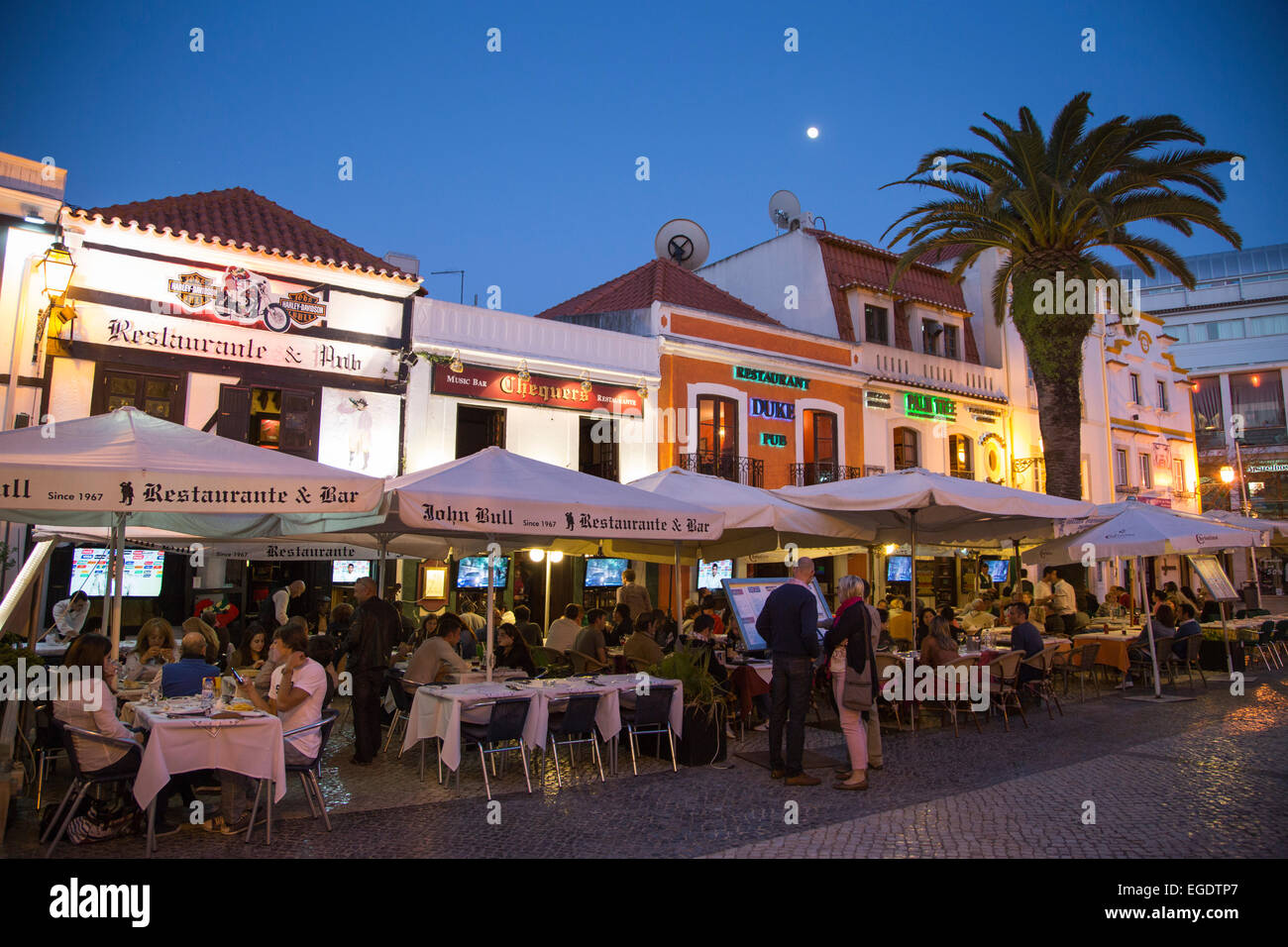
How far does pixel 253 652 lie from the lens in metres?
9.05

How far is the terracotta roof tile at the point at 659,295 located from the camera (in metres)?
20.6

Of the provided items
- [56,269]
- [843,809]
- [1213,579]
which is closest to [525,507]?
[843,809]

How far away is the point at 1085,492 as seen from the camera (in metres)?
28.2

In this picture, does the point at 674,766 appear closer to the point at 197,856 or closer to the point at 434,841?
the point at 434,841

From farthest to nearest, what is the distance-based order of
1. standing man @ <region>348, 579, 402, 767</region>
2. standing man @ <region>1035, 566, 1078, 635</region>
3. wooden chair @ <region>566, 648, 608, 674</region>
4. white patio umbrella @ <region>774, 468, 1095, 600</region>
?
standing man @ <region>1035, 566, 1078, 635</region>, white patio umbrella @ <region>774, 468, 1095, 600</region>, wooden chair @ <region>566, 648, 608, 674</region>, standing man @ <region>348, 579, 402, 767</region>

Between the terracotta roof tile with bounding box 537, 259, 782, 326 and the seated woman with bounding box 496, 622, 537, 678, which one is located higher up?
the terracotta roof tile with bounding box 537, 259, 782, 326

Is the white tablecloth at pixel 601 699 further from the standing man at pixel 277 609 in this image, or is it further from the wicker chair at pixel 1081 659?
the wicker chair at pixel 1081 659

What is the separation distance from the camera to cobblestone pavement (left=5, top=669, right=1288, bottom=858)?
5883 mm

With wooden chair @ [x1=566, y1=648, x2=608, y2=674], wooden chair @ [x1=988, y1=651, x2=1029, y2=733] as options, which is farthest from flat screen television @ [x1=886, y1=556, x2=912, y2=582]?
wooden chair @ [x1=566, y1=648, x2=608, y2=674]

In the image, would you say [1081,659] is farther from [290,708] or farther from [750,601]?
[290,708]

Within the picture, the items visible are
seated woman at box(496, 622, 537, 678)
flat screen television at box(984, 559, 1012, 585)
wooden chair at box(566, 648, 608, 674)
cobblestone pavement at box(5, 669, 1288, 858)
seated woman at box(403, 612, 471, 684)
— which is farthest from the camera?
flat screen television at box(984, 559, 1012, 585)

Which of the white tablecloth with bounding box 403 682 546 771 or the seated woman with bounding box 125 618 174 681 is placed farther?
the seated woman with bounding box 125 618 174 681

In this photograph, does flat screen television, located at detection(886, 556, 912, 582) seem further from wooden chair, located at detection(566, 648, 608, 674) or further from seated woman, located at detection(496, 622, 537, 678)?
seated woman, located at detection(496, 622, 537, 678)

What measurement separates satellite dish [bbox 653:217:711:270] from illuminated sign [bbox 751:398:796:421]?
6.58 meters
